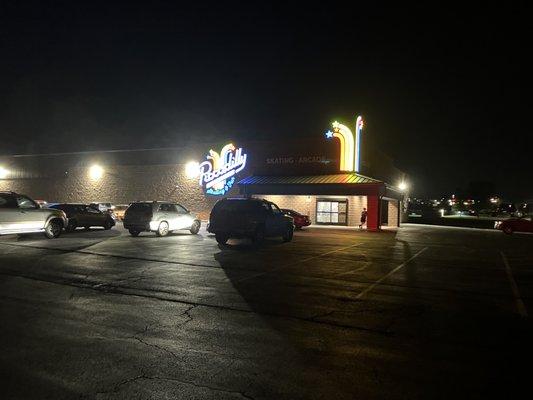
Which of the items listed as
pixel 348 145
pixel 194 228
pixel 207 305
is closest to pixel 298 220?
pixel 348 145

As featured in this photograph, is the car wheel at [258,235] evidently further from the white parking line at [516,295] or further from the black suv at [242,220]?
the white parking line at [516,295]

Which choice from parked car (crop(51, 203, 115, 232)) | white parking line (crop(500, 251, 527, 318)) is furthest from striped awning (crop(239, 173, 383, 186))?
white parking line (crop(500, 251, 527, 318))

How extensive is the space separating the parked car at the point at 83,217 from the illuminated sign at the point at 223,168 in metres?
11.8

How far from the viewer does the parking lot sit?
14.5 ft

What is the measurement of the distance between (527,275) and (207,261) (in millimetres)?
8862

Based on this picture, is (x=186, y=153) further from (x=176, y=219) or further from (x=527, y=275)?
(x=527, y=275)

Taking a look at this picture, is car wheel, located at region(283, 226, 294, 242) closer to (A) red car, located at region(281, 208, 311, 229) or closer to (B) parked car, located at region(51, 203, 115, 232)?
(A) red car, located at region(281, 208, 311, 229)

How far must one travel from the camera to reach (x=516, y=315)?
293 inches

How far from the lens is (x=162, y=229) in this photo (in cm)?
2141

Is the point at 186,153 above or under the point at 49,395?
above

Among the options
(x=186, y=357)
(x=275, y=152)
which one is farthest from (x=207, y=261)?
(x=275, y=152)

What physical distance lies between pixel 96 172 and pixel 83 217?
20185mm

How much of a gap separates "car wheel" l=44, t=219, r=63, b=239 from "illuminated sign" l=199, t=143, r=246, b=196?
1774cm

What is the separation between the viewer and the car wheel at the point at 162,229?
21266 millimetres
